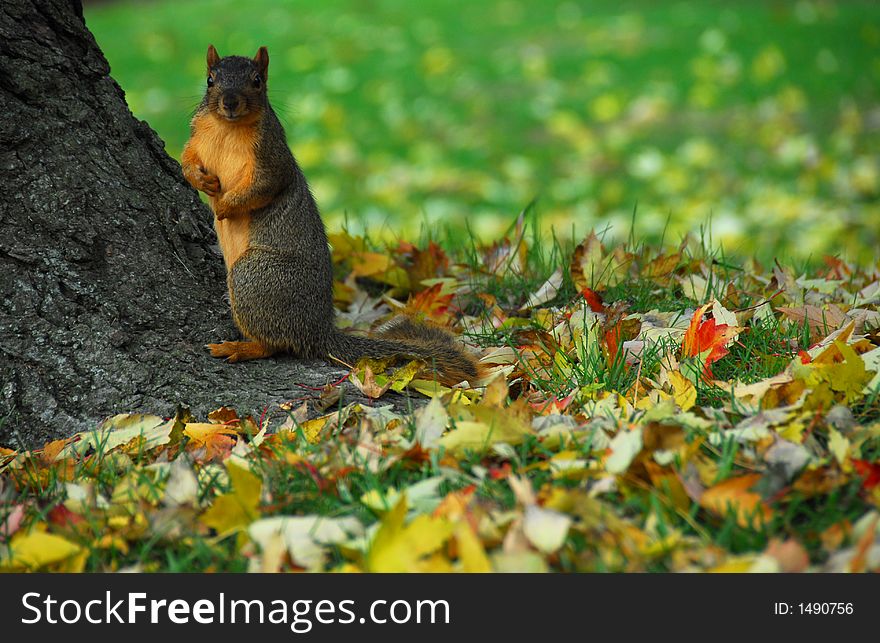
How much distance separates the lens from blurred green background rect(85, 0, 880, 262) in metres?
7.10

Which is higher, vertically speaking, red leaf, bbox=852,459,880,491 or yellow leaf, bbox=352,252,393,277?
yellow leaf, bbox=352,252,393,277

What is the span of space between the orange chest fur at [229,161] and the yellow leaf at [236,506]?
129 cm

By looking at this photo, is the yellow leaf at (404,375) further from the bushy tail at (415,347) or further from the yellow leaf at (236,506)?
the yellow leaf at (236,506)

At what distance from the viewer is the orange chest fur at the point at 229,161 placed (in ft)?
10.8

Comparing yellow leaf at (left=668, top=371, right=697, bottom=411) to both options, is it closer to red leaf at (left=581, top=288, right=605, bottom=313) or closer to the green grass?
the green grass

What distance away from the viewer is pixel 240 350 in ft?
10.1

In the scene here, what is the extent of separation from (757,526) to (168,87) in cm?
990

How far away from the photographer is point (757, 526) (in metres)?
1.97

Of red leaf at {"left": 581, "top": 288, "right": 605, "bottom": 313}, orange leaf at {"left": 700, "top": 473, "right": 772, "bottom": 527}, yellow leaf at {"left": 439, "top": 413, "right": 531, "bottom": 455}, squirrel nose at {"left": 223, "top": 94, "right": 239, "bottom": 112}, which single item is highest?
squirrel nose at {"left": 223, "top": 94, "right": 239, "bottom": 112}

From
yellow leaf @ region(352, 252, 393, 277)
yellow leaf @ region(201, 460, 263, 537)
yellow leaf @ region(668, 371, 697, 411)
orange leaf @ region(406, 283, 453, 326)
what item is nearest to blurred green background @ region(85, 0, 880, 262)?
yellow leaf @ region(352, 252, 393, 277)

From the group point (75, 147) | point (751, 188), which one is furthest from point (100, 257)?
point (751, 188)

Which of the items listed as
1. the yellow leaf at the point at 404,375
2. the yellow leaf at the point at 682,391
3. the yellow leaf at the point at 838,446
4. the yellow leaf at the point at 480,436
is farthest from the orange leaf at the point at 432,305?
the yellow leaf at the point at 838,446

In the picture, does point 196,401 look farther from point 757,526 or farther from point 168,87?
point 168,87

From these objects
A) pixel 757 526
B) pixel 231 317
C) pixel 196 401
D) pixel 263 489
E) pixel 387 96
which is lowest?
pixel 757 526
